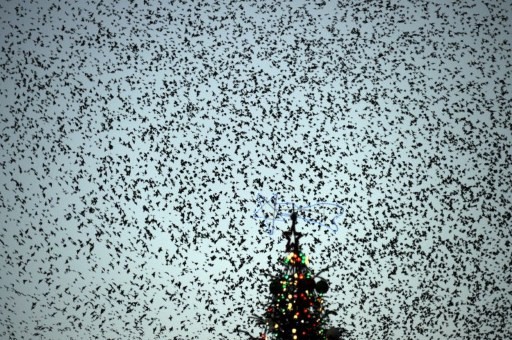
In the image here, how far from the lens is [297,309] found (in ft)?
23.1

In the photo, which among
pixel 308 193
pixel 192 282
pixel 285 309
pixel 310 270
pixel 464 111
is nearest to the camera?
pixel 285 309

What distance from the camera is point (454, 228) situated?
14359 millimetres

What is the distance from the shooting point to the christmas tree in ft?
22.9

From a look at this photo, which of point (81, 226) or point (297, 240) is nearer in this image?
point (297, 240)

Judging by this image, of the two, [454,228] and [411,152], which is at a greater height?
[411,152]

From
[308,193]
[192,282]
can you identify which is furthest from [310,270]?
[192,282]

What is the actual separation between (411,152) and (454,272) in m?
4.65

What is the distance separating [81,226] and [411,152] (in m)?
13.0

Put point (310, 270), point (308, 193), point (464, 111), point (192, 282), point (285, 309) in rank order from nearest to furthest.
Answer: point (285, 309)
point (310, 270)
point (308, 193)
point (464, 111)
point (192, 282)

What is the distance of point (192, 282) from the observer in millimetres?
14938

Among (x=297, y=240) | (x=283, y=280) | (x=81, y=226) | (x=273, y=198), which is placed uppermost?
(x=81, y=226)

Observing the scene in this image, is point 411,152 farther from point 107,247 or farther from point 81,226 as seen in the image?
point 81,226

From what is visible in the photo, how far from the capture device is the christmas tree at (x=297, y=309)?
6992 mm

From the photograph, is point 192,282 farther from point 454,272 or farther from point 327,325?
point 454,272
